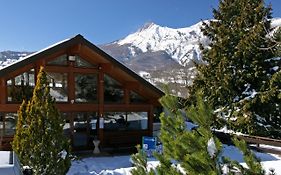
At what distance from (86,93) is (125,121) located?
2.69m

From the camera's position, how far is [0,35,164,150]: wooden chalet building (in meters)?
16.0

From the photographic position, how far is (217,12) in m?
21.1

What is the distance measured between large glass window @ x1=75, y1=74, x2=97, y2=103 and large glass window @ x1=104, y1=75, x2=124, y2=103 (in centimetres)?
61

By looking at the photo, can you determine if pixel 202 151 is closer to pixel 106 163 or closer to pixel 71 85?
pixel 106 163

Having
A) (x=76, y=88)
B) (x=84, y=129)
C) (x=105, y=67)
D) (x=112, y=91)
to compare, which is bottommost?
(x=84, y=129)

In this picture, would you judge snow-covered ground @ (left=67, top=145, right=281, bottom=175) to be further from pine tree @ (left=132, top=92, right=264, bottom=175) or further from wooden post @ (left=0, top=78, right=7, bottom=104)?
pine tree @ (left=132, top=92, right=264, bottom=175)

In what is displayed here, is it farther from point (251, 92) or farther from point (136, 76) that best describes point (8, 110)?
point (251, 92)

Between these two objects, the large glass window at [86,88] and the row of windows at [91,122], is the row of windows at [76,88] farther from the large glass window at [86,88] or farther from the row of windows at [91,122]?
the row of windows at [91,122]

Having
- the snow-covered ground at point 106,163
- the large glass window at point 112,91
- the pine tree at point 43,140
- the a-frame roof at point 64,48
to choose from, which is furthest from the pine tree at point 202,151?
the large glass window at point 112,91

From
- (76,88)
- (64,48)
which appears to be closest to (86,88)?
(76,88)

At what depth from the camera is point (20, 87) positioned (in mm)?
16219

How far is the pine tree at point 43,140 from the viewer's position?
9.44m

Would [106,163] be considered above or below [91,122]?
below

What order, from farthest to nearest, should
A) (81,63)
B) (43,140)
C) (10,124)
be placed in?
1. (81,63)
2. (10,124)
3. (43,140)
